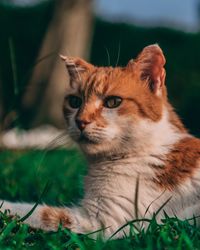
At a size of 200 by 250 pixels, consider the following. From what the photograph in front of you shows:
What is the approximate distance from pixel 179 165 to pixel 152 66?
0.63 meters

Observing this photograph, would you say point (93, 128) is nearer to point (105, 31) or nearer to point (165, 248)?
point (165, 248)

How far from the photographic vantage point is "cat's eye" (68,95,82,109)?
373 cm

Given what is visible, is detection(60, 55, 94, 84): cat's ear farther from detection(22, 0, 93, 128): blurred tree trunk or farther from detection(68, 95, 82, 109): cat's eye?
detection(22, 0, 93, 128): blurred tree trunk

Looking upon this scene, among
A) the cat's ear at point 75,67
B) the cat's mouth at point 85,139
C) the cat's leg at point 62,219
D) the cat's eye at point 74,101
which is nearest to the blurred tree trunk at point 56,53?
the cat's ear at point 75,67

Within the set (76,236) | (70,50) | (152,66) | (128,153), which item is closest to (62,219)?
(76,236)

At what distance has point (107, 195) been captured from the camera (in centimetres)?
334

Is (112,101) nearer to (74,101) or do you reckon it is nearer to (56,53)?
(74,101)

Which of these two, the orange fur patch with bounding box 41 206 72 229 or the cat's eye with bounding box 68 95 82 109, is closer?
the orange fur patch with bounding box 41 206 72 229

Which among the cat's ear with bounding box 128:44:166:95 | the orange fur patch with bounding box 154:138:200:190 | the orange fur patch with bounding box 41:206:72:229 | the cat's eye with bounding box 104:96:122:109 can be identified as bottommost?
the orange fur patch with bounding box 41:206:72:229

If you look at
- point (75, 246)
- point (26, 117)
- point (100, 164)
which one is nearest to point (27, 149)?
point (26, 117)

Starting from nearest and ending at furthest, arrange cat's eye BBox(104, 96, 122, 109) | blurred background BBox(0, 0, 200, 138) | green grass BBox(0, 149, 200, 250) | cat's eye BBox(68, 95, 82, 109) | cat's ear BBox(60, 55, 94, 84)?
green grass BBox(0, 149, 200, 250)
cat's eye BBox(104, 96, 122, 109)
cat's eye BBox(68, 95, 82, 109)
cat's ear BBox(60, 55, 94, 84)
blurred background BBox(0, 0, 200, 138)

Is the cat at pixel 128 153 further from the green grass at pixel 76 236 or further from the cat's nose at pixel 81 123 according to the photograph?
the green grass at pixel 76 236

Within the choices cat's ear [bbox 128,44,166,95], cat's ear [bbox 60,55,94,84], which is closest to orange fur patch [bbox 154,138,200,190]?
cat's ear [bbox 128,44,166,95]

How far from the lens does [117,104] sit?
3.52m
